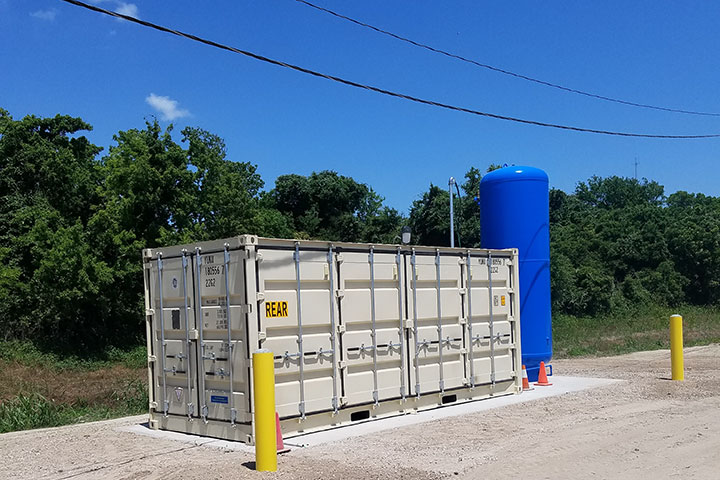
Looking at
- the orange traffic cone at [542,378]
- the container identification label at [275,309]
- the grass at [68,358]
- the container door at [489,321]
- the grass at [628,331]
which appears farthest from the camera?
the grass at [68,358]

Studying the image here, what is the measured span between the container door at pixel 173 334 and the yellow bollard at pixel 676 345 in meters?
10.3

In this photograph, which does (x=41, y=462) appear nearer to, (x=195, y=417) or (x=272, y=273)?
(x=195, y=417)

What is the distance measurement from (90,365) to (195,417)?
2126 cm

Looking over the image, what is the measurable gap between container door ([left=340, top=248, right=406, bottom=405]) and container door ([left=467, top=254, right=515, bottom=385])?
1.93 metres

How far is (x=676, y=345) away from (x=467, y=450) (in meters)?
8.63

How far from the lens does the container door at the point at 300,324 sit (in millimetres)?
9859

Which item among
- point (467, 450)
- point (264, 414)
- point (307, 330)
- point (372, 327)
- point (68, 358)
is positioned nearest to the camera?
point (264, 414)

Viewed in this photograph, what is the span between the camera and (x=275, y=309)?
9883 millimetres

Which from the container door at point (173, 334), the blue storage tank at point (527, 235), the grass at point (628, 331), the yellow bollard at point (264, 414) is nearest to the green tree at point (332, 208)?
the grass at point (628, 331)

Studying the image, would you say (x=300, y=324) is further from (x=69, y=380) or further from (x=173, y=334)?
(x=69, y=380)

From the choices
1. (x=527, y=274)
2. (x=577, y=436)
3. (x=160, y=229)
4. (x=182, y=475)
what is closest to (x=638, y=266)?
(x=160, y=229)

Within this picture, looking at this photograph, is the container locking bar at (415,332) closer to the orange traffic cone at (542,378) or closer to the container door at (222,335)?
the container door at (222,335)

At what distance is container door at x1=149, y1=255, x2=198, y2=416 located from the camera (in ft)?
34.6

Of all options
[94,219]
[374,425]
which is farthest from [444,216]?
[374,425]
